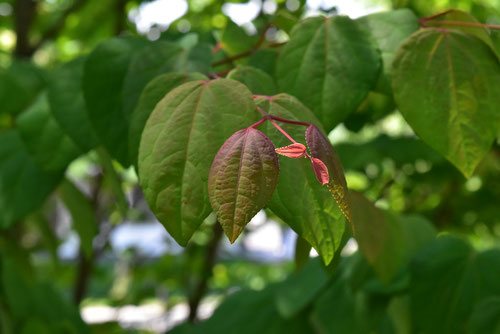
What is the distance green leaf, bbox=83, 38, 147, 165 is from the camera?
2.42 ft

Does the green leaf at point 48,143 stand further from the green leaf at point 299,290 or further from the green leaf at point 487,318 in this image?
the green leaf at point 487,318

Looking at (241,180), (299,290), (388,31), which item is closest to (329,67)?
(388,31)

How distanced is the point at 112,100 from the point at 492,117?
344 millimetres

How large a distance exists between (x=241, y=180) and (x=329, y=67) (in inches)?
11.1

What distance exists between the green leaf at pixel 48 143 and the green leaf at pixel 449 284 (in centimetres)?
46

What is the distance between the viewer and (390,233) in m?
0.95

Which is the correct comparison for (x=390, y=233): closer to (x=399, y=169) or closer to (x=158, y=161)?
(x=158, y=161)

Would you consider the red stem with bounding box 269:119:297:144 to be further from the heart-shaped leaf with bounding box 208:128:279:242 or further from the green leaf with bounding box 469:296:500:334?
the green leaf with bounding box 469:296:500:334

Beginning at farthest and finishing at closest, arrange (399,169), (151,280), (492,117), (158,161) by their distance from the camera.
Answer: (151,280), (399,169), (492,117), (158,161)

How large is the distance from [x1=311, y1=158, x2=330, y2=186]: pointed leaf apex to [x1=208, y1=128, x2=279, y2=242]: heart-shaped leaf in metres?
0.02

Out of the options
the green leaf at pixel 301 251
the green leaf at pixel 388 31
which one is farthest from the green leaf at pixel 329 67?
the green leaf at pixel 301 251

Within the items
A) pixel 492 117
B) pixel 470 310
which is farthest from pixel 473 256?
pixel 492 117

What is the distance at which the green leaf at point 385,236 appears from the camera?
2.66 feet

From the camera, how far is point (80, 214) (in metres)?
1.08
